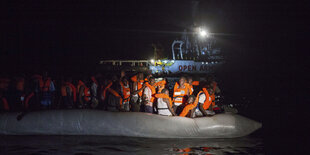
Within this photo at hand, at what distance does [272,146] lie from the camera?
7238mm

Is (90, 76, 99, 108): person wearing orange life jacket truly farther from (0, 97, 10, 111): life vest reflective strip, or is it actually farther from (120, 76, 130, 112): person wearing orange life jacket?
(0, 97, 10, 111): life vest reflective strip

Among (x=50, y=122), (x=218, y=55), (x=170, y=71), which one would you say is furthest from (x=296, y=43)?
(x=50, y=122)

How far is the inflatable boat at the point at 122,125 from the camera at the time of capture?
7.83 metres

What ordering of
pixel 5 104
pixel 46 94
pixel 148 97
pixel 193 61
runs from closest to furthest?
pixel 148 97 → pixel 5 104 → pixel 46 94 → pixel 193 61

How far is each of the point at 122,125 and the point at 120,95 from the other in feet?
4.55

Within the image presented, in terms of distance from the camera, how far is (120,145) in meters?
7.22

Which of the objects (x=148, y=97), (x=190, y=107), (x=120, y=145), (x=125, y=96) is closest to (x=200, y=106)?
(x=190, y=107)

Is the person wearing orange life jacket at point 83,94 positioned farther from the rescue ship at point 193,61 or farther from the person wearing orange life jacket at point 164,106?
the rescue ship at point 193,61

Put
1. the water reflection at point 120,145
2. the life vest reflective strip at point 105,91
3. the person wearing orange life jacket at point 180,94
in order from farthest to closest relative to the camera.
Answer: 1. the life vest reflective strip at point 105,91
2. the person wearing orange life jacket at point 180,94
3. the water reflection at point 120,145

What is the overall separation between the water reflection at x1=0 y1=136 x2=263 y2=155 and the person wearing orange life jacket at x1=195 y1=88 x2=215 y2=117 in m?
1.04

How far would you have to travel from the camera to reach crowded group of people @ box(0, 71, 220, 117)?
837cm

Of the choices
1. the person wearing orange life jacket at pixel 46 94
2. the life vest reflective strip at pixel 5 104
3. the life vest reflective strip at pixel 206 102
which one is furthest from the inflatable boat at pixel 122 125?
the person wearing orange life jacket at pixel 46 94

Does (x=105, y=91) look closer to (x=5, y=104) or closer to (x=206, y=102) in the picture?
(x=206, y=102)

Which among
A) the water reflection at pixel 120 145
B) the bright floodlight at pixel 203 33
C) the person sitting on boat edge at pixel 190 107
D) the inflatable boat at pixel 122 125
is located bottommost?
the water reflection at pixel 120 145
